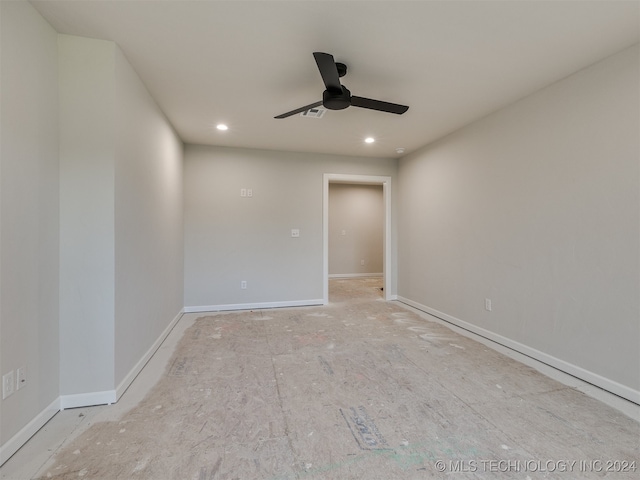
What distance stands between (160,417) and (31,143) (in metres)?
1.75

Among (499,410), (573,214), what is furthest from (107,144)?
(573,214)

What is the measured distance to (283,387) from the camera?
207cm

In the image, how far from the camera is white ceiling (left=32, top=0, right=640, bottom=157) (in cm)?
161

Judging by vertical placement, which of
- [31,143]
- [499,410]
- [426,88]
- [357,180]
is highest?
[426,88]

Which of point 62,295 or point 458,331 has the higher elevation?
point 62,295

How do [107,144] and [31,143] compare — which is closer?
[31,143]

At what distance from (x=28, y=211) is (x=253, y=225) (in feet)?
9.14

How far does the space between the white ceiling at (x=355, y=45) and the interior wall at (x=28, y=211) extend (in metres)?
0.30

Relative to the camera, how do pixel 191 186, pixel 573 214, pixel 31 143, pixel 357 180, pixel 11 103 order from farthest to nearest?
1. pixel 357 180
2. pixel 191 186
3. pixel 573 214
4. pixel 31 143
5. pixel 11 103

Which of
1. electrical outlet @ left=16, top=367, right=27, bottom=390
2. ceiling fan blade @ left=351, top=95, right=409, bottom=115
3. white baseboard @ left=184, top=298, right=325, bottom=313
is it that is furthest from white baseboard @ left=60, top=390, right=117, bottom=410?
A: ceiling fan blade @ left=351, top=95, right=409, bottom=115

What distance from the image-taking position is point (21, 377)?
150cm

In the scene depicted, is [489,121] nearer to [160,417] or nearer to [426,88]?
[426,88]

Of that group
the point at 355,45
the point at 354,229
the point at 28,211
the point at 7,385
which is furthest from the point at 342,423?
the point at 354,229

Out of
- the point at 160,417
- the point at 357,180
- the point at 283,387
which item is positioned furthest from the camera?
the point at 357,180
